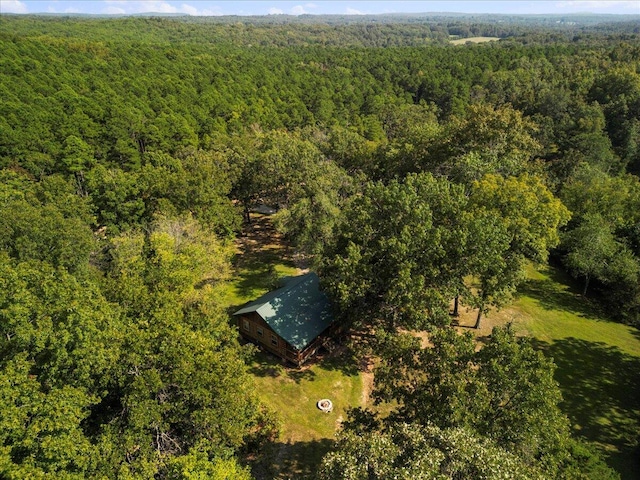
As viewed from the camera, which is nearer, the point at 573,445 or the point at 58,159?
the point at 573,445

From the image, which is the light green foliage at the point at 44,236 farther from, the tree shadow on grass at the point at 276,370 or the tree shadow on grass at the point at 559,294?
the tree shadow on grass at the point at 559,294

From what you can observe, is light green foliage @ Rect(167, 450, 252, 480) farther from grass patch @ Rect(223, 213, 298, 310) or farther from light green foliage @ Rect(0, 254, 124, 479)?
grass patch @ Rect(223, 213, 298, 310)

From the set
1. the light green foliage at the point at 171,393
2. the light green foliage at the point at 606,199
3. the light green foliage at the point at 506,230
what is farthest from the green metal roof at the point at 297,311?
the light green foliage at the point at 606,199

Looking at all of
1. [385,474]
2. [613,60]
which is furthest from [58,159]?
[613,60]

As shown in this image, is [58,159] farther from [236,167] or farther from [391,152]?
[391,152]

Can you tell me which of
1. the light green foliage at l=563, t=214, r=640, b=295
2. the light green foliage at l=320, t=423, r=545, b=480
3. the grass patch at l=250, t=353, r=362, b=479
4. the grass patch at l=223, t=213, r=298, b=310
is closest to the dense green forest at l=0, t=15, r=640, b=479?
the light green foliage at l=320, t=423, r=545, b=480

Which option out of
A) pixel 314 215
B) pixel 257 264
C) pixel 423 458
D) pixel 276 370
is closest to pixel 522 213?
pixel 314 215

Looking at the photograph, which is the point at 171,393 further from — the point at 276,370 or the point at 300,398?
the point at 276,370
